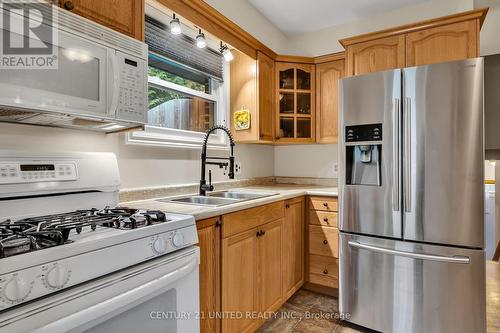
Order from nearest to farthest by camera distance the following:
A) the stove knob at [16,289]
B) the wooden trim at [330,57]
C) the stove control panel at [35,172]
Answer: the stove knob at [16,289]
the stove control panel at [35,172]
the wooden trim at [330,57]

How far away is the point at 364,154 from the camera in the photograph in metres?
2.00

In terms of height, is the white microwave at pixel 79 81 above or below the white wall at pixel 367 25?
below

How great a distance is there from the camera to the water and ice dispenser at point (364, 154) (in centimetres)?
192

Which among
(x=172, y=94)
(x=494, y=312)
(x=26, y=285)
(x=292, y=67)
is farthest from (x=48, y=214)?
(x=494, y=312)

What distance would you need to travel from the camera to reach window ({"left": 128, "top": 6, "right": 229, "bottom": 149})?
1939 mm

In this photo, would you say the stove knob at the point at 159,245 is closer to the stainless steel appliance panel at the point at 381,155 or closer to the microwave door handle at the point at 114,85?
the microwave door handle at the point at 114,85

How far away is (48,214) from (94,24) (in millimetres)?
829

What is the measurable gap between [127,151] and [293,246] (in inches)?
56.7

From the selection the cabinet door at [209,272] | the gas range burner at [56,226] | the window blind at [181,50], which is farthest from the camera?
the window blind at [181,50]

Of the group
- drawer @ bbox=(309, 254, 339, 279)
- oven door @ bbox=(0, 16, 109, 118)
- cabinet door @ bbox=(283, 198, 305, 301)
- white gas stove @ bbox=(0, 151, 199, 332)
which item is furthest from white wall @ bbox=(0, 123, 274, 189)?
drawer @ bbox=(309, 254, 339, 279)

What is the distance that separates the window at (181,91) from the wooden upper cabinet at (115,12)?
50 cm

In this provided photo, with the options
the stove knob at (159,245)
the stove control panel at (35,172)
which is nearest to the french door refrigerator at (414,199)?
the stove knob at (159,245)

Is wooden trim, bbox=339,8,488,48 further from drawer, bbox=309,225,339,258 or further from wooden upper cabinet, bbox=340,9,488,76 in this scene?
drawer, bbox=309,225,339,258

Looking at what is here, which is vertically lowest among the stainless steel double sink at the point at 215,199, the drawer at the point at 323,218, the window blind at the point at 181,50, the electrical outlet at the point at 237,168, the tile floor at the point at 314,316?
the tile floor at the point at 314,316
